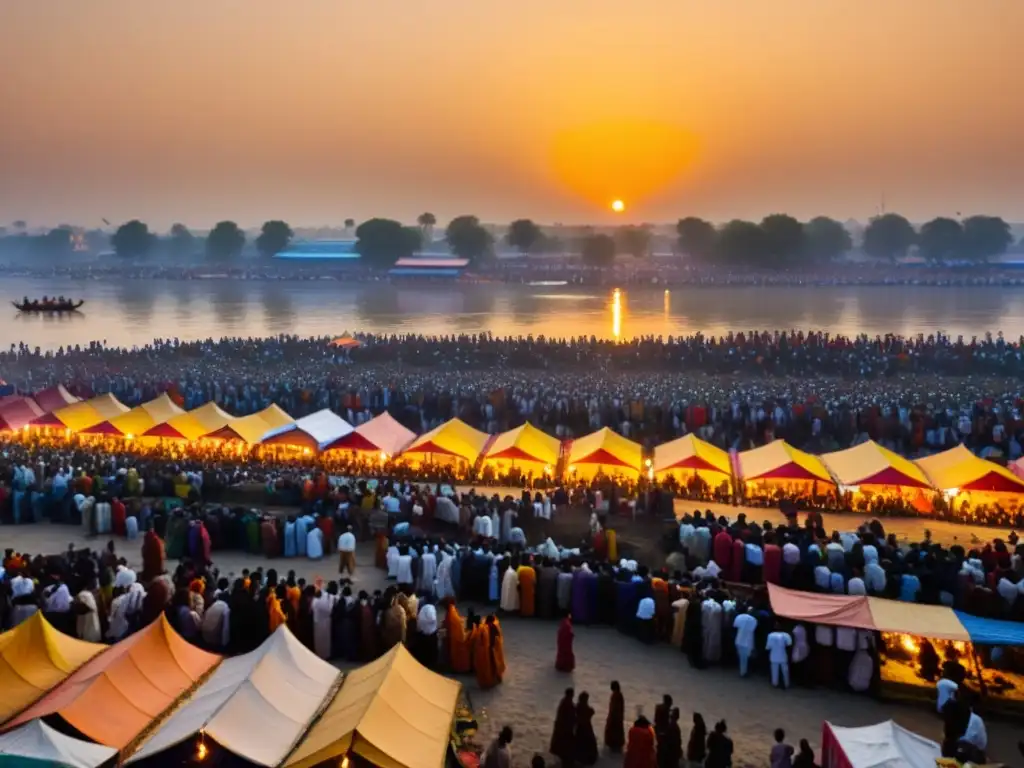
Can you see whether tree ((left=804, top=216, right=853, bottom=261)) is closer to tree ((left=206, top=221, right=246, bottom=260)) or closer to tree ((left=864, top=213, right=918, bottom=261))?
tree ((left=864, top=213, right=918, bottom=261))

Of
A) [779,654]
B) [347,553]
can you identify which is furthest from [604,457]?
[779,654]

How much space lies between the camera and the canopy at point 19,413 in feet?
59.7

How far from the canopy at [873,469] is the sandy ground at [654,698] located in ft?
19.6

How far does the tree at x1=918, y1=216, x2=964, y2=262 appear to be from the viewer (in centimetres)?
9981

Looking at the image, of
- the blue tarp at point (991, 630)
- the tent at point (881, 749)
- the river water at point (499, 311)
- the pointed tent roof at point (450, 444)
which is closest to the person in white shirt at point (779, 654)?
the blue tarp at point (991, 630)

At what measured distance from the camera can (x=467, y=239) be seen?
107 meters

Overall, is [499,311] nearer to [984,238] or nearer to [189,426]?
[189,426]

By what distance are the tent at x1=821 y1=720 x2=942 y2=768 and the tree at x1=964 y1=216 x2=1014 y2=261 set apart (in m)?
107

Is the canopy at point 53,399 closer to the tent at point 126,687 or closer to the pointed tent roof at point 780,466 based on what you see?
the tent at point 126,687

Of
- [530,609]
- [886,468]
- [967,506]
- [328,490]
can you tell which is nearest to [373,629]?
[530,609]

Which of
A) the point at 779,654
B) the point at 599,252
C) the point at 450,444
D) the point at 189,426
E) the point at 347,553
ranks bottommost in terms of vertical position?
the point at 779,654

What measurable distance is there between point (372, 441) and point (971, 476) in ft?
32.5

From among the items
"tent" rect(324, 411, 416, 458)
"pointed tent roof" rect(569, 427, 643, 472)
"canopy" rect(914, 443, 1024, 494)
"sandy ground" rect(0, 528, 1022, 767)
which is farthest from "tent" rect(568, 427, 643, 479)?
"sandy ground" rect(0, 528, 1022, 767)

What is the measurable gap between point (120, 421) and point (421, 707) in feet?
41.8
